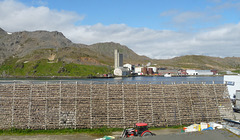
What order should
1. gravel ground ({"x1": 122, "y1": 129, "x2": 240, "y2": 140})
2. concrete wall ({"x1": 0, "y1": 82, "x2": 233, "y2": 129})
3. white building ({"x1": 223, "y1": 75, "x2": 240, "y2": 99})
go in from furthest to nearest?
white building ({"x1": 223, "y1": 75, "x2": 240, "y2": 99}) < concrete wall ({"x1": 0, "y1": 82, "x2": 233, "y2": 129}) < gravel ground ({"x1": 122, "y1": 129, "x2": 240, "y2": 140})

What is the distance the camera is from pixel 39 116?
22.7 meters

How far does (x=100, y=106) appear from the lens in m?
23.7

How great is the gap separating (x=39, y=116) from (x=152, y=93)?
15.8 meters

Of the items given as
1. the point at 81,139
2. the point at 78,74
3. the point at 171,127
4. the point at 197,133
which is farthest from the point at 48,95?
the point at 78,74

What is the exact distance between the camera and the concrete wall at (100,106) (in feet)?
74.2

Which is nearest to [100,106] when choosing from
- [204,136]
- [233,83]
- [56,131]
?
[56,131]

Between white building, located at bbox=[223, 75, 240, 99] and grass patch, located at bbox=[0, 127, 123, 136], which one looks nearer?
grass patch, located at bbox=[0, 127, 123, 136]

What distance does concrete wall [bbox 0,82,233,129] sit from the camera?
22.6 m

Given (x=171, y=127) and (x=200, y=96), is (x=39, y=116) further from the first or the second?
(x=200, y=96)

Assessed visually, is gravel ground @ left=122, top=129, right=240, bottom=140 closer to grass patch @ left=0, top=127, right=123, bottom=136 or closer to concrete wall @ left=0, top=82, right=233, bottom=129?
grass patch @ left=0, top=127, right=123, bottom=136

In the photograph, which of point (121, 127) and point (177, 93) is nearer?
point (121, 127)

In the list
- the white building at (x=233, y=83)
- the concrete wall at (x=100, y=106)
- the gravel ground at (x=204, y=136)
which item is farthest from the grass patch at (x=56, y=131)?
the white building at (x=233, y=83)

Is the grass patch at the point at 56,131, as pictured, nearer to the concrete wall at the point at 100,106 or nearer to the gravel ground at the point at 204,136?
the concrete wall at the point at 100,106

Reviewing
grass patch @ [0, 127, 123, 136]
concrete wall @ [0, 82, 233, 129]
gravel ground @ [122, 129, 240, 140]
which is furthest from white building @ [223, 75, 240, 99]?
gravel ground @ [122, 129, 240, 140]
